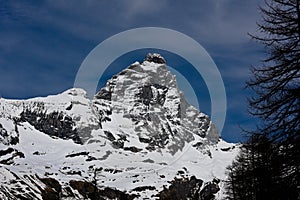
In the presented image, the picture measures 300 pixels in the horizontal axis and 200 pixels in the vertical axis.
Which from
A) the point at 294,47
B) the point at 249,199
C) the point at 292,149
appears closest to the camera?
the point at 292,149

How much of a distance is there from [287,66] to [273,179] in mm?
2769

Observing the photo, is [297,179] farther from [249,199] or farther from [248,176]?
[249,199]

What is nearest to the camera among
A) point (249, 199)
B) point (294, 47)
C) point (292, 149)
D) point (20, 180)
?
point (292, 149)

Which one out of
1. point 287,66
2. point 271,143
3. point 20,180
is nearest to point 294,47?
point 287,66

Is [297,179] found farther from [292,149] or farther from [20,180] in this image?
[20,180]

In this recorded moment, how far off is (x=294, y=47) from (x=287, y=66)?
49 centimetres

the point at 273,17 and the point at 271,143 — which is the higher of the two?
the point at 273,17

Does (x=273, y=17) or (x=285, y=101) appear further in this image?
(x=273, y=17)

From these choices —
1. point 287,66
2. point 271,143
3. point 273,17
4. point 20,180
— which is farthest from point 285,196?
point 20,180

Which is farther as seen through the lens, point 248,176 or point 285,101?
point 248,176

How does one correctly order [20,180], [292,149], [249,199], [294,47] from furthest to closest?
[20,180] < [249,199] < [294,47] < [292,149]

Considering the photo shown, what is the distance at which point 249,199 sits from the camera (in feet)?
84.1

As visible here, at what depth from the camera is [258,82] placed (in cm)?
1229

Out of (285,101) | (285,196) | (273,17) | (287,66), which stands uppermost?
(273,17)
